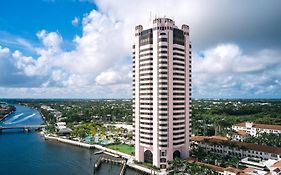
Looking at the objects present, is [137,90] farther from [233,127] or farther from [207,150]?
[233,127]

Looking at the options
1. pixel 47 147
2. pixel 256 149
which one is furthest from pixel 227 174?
pixel 47 147

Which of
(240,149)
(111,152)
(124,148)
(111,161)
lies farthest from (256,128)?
(111,161)

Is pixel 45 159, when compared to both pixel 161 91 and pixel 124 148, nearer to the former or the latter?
pixel 124 148

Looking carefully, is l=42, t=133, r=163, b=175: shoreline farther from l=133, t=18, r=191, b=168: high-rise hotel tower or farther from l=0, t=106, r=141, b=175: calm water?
l=133, t=18, r=191, b=168: high-rise hotel tower

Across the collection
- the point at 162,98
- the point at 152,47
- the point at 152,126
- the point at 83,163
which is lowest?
the point at 83,163

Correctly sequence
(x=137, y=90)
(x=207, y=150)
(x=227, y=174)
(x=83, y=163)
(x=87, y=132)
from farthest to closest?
1. (x=87, y=132)
2. (x=207, y=150)
3. (x=83, y=163)
4. (x=137, y=90)
5. (x=227, y=174)

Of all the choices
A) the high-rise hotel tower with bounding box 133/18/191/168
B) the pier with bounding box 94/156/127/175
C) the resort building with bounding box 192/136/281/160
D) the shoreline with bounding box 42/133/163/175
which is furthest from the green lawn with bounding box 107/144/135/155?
the resort building with bounding box 192/136/281/160
